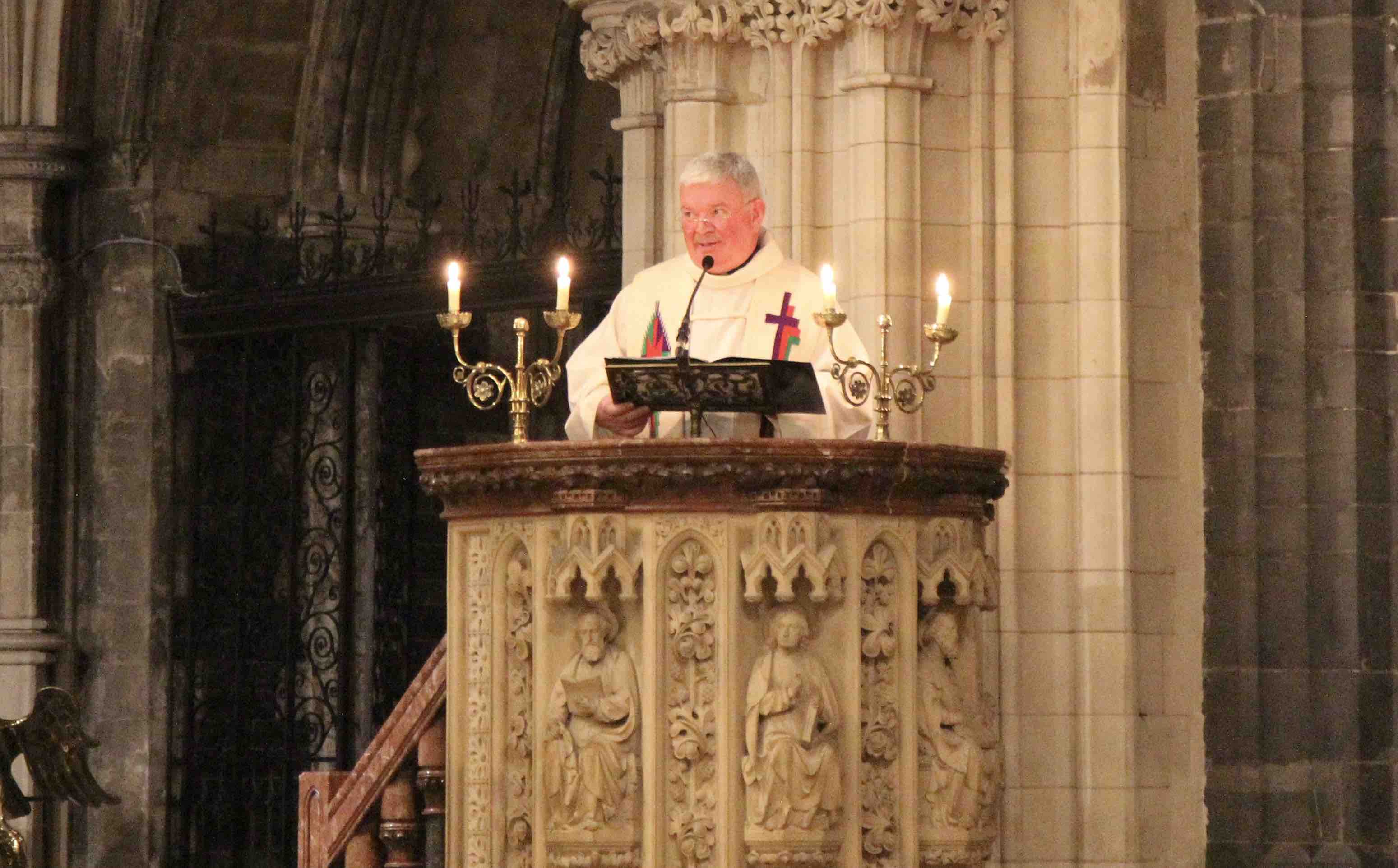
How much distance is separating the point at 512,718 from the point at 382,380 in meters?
6.67

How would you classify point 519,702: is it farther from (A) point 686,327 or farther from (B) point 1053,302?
(B) point 1053,302

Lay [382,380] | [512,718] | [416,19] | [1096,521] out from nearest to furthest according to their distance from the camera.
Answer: [512,718]
[1096,521]
[382,380]
[416,19]

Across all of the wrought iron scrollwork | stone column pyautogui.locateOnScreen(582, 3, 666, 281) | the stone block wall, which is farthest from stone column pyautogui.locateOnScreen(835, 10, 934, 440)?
the wrought iron scrollwork

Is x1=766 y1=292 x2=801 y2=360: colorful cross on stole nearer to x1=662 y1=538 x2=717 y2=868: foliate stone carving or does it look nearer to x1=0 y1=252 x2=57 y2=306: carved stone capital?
x1=662 y1=538 x2=717 y2=868: foliate stone carving

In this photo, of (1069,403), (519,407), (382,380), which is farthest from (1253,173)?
(382,380)

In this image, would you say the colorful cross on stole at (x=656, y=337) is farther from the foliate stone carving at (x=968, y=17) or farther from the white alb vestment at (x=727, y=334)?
the foliate stone carving at (x=968, y=17)

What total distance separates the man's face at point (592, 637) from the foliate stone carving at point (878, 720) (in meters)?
0.54

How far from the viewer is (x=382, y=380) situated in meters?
13.3

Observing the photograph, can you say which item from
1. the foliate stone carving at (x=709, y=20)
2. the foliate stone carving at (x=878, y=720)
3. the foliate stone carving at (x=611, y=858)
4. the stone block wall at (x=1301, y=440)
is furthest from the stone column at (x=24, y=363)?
the foliate stone carving at (x=878, y=720)

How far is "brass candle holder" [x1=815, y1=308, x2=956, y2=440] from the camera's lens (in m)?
6.95

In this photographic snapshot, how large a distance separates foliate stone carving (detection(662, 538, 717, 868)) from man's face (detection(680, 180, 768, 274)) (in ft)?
3.29

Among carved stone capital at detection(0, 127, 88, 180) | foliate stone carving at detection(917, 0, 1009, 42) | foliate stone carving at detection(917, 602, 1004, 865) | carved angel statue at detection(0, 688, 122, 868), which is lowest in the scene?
carved angel statue at detection(0, 688, 122, 868)

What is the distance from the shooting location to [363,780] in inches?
330

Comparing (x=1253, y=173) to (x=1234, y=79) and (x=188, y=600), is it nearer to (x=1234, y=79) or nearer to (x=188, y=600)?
(x=1234, y=79)
